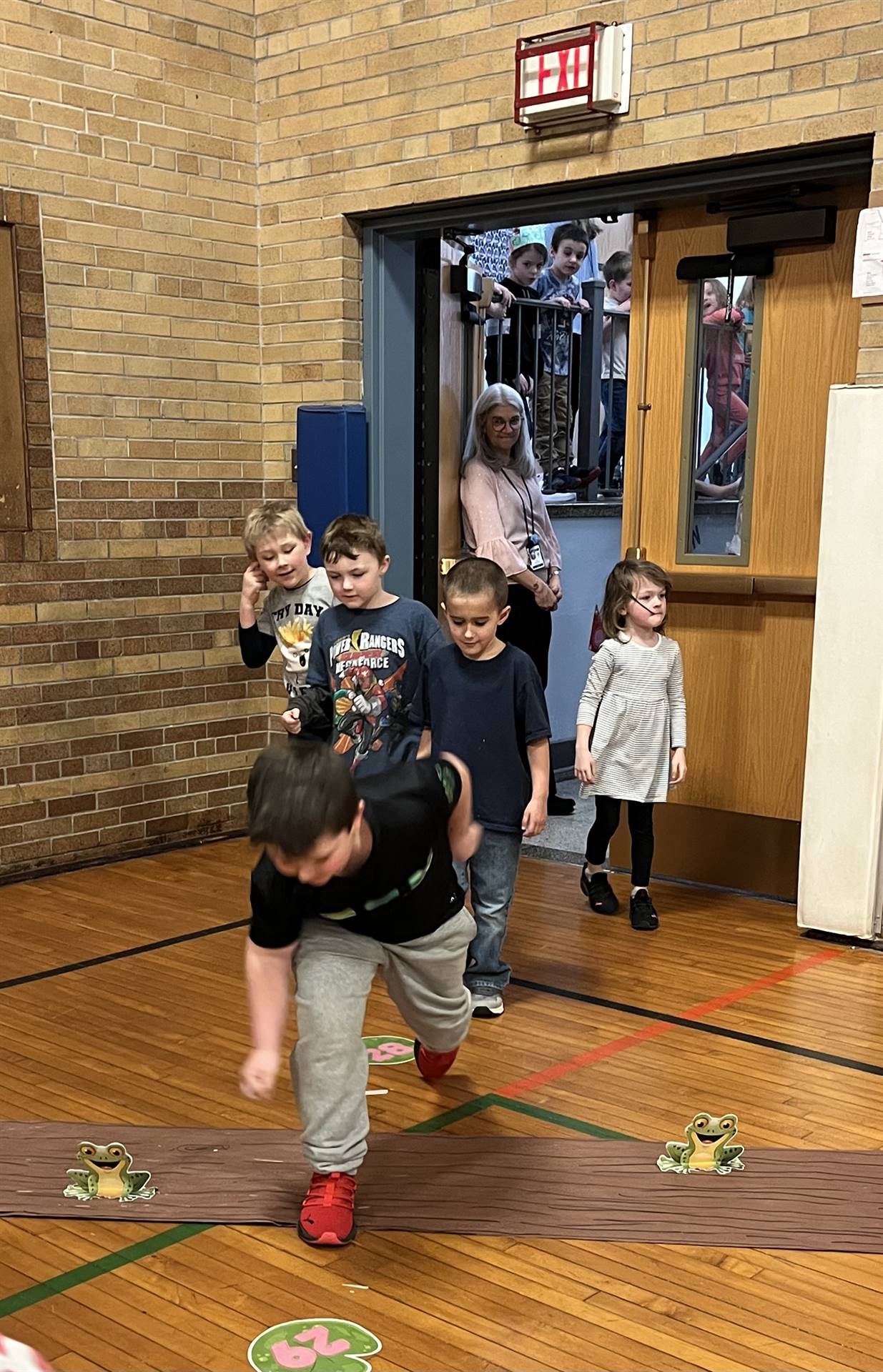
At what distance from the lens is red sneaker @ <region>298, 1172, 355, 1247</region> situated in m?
2.43

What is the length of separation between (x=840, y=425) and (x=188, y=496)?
2677mm

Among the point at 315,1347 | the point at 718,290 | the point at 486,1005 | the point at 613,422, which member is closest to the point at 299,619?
the point at 486,1005

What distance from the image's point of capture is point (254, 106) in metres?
5.63

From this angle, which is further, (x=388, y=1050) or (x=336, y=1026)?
(x=388, y=1050)

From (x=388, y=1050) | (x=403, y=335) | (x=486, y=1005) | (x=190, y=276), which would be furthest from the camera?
(x=403, y=335)

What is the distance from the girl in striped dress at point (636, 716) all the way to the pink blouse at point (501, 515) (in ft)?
4.02

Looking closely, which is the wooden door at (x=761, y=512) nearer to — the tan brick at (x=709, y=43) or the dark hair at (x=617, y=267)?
the tan brick at (x=709, y=43)

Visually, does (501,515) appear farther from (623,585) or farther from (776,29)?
(776,29)

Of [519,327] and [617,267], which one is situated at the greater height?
[617,267]

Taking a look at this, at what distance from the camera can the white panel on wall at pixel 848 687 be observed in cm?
399

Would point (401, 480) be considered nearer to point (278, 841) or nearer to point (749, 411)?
point (749, 411)

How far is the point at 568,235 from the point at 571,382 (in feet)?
2.46

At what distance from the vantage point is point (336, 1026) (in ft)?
7.93

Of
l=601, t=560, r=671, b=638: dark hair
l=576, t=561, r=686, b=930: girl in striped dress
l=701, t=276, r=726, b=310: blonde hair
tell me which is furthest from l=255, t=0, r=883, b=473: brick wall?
l=576, t=561, r=686, b=930: girl in striped dress
